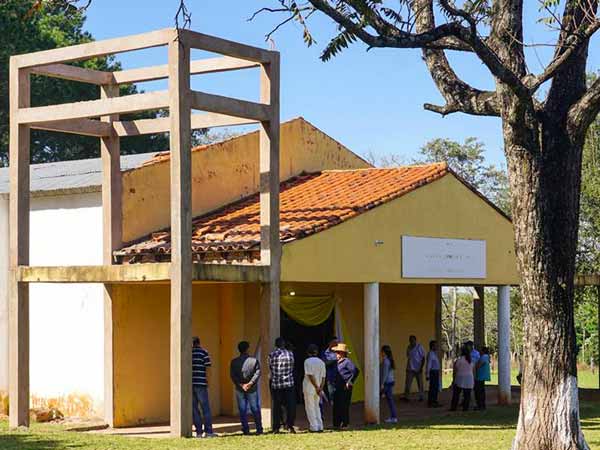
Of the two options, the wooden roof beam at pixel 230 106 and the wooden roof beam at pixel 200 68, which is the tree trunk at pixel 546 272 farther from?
the wooden roof beam at pixel 200 68

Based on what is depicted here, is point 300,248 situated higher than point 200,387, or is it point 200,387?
point 300,248

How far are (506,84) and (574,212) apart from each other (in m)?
1.69

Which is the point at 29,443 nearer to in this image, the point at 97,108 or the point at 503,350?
the point at 97,108

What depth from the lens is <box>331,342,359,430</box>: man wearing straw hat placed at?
1823 cm

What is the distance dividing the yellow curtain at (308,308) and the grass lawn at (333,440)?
336 cm

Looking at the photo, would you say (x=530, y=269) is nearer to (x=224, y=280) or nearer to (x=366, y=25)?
(x=366, y=25)

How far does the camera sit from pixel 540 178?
13383mm

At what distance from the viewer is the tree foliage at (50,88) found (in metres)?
37.5

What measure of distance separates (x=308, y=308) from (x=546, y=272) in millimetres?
9175

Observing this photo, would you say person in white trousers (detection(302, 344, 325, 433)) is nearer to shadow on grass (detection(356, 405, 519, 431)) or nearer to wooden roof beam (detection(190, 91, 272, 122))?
shadow on grass (detection(356, 405, 519, 431))

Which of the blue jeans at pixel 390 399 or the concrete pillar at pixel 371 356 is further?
the blue jeans at pixel 390 399

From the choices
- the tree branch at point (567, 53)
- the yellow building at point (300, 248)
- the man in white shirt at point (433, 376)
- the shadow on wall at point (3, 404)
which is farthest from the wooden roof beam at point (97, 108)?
the man in white shirt at point (433, 376)

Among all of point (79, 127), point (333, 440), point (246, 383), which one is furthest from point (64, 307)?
point (333, 440)

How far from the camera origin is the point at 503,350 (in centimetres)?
2342
